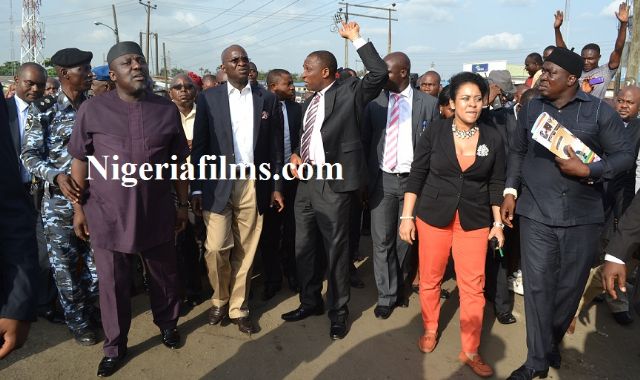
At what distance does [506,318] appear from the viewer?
3.90 meters

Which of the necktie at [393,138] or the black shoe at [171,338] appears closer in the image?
the black shoe at [171,338]

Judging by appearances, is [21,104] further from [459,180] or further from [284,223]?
[459,180]

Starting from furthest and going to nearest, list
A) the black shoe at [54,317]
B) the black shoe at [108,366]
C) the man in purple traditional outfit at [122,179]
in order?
the black shoe at [54,317]
the black shoe at [108,366]
the man in purple traditional outfit at [122,179]

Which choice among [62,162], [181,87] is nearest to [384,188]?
[181,87]

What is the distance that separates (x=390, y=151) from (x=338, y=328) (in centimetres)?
154

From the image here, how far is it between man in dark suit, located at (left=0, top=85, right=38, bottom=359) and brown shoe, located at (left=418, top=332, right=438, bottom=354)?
8.85 ft

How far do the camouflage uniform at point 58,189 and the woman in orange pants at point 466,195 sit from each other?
266cm

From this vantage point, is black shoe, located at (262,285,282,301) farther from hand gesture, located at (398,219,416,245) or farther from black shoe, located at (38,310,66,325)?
black shoe, located at (38,310,66,325)

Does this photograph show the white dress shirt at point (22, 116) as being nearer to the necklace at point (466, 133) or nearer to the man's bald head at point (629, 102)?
the necklace at point (466, 133)

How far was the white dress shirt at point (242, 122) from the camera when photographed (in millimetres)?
3587

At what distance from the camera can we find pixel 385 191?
392 cm

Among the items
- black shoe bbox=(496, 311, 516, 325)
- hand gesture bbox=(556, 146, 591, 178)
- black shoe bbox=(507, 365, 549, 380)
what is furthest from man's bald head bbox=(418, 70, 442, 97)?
black shoe bbox=(507, 365, 549, 380)

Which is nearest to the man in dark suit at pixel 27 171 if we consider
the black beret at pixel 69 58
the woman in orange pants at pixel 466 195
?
the black beret at pixel 69 58

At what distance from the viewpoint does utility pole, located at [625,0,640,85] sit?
7388mm
